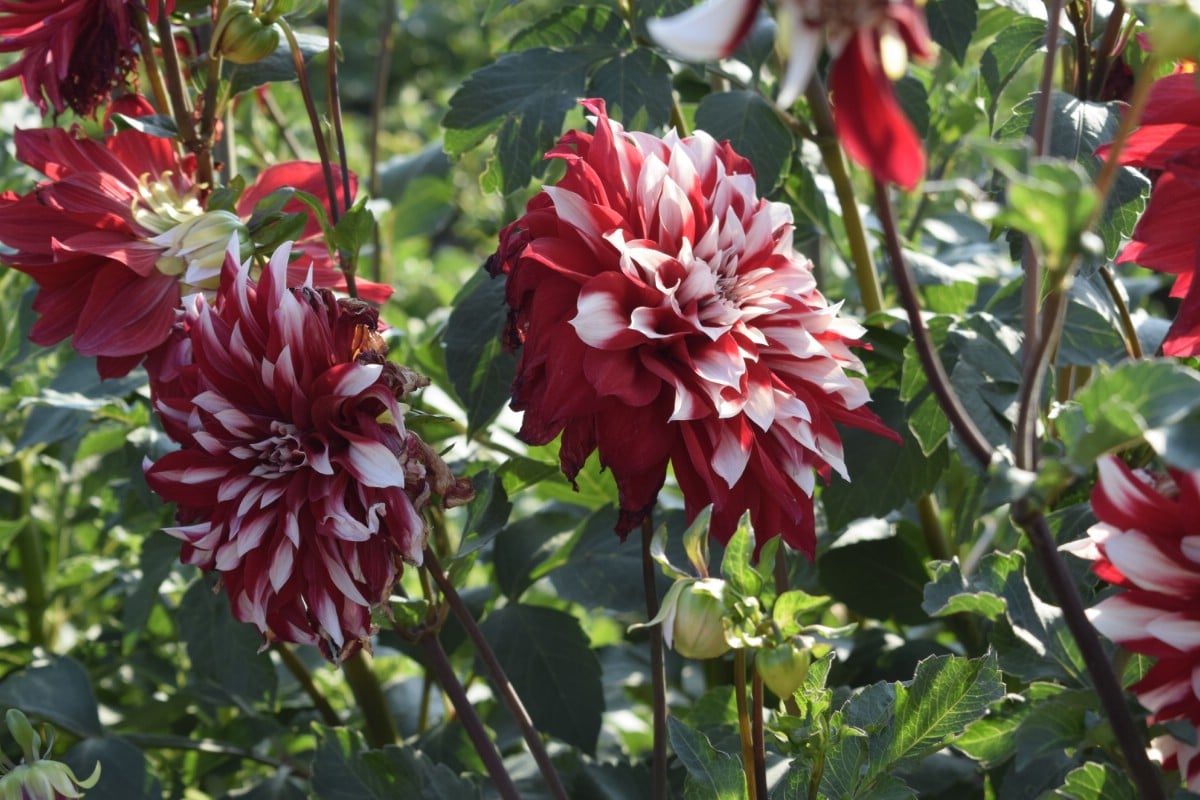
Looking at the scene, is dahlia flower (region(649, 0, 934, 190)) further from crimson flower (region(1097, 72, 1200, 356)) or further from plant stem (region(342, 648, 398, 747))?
plant stem (region(342, 648, 398, 747))

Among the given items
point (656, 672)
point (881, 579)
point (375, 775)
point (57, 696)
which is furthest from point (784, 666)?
point (57, 696)

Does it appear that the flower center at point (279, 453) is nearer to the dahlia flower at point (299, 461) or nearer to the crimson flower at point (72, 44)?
the dahlia flower at point (299, 461)

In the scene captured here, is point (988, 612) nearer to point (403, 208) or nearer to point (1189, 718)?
point (1189, 718)

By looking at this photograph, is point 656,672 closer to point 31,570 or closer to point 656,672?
point 656,672

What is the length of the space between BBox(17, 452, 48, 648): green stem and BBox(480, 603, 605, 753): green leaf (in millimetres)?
437

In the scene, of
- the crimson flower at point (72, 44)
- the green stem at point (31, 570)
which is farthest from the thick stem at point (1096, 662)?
the green stem at point (31, 570)

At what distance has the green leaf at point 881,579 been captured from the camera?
2.56ft

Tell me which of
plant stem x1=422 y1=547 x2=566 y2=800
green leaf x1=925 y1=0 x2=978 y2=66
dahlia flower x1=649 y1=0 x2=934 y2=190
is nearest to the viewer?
dahlia flower x1=649 y1=0 x2=934 y2=190

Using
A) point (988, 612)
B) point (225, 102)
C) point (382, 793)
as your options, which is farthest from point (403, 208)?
point (988, 612)

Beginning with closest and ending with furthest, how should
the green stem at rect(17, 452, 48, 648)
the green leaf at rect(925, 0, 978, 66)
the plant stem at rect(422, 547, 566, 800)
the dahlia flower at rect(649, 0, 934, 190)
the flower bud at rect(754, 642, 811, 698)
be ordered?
the dahlia flower at rect(649, 0, 934, 190) → the flower bud at rect(754, 642, 811, 698) → the plant stem at rect(422, 547, 566, 800) → the green leaf at rect(925, 0, 978, 66) → the green stem at rect(17, 452, 48, 648)

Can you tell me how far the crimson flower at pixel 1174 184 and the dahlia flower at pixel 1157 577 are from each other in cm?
9

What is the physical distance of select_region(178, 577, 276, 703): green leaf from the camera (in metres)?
0.76

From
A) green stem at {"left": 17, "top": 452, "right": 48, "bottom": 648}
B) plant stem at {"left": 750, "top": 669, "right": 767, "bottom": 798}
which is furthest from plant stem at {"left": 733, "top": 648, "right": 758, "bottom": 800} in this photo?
green stem at {"left": 17, "top": 452, "right": 48, "bottom": 648}

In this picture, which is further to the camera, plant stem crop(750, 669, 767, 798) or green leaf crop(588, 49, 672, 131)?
green leaf crop(588, 49, 672, 131)
